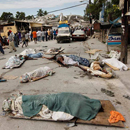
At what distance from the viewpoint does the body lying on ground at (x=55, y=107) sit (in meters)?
3.22

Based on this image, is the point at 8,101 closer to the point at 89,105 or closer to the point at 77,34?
the point at 89,105

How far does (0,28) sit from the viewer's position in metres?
26.5

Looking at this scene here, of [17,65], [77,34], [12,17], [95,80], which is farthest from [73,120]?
[12,17]

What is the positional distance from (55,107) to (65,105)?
263mm

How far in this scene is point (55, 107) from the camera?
3.36 metres

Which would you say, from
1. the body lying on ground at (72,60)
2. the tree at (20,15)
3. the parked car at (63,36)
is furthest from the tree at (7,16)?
the body lying on ground at (72,60)

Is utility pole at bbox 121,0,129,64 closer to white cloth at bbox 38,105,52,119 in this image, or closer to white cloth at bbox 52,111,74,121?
white cloth at bbox 52,111,74,121

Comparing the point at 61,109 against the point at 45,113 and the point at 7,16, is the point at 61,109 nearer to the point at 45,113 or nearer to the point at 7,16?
the point at 45,113

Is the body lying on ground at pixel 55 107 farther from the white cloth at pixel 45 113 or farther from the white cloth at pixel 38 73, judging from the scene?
the white cloth at pixel 38 73

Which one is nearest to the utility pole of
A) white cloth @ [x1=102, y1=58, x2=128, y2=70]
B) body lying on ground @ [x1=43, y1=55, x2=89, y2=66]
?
white cloth @ [x1=102, y1=58, x2=128, y2=70]

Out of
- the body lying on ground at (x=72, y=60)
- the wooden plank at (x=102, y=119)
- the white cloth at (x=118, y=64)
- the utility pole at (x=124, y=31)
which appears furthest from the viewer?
the body lying on ground at (x=72, y=60)

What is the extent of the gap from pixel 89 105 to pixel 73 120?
0.55 metres

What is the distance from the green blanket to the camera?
10.6 ft

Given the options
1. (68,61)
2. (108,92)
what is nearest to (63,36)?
(68,61)
